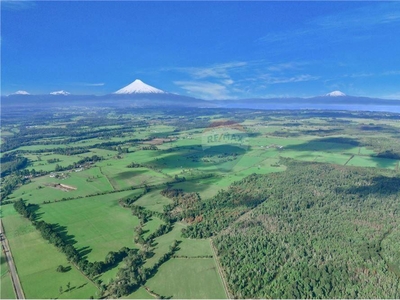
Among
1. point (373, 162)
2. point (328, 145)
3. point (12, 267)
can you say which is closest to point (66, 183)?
point (12, 267)

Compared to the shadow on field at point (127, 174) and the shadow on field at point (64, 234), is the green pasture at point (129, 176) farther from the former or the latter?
the shadow on field at point (64, 234)

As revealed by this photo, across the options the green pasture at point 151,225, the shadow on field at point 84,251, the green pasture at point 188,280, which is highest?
the green pasture at point 151,225

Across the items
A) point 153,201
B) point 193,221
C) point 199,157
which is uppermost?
point 199,157

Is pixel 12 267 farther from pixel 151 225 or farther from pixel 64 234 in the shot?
pixel 151 225

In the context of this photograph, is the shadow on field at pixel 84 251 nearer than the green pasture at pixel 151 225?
Yes

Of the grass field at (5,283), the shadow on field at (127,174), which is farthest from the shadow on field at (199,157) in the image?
the grass field at (5,283)

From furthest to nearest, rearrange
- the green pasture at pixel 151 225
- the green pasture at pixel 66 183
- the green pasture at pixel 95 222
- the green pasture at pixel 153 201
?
the green pasture at pixel 66 183 < the green pasture at pixel 153 201 < the green pasture at pixel 151 225 < the green pasture at pixel 95 222
